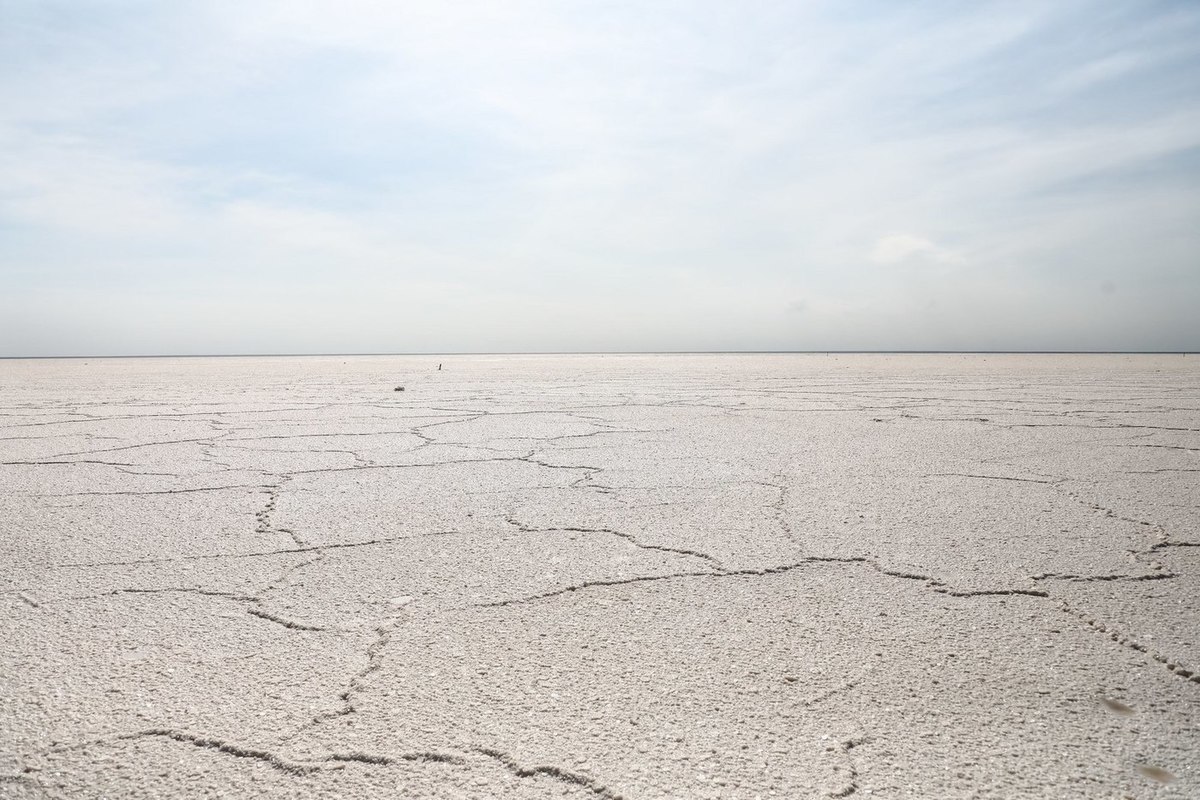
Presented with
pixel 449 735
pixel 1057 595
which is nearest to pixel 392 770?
pixel 449 735

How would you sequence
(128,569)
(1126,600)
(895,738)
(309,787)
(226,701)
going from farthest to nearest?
(128,569) → (1126,600) → (226,701) → (895,738) → (309,787)

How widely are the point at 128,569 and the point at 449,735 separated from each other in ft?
4.26

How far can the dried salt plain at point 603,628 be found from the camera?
1.13m

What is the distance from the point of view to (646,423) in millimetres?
5344

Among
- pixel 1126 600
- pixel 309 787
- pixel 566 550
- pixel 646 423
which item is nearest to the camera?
pixel 309 787

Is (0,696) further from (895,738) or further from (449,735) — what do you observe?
(895,738)

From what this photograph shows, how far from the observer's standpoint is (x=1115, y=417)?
5.41 meters

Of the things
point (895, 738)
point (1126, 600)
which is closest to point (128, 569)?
point (895, 738)

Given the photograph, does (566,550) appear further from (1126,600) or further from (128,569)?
(1126,600)

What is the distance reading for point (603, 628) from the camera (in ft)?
5.34

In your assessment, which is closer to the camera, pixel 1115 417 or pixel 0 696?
pixel 0 696

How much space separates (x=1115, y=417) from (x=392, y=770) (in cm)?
586

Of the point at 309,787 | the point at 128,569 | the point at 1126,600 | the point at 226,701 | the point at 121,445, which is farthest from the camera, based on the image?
the point at 121,445

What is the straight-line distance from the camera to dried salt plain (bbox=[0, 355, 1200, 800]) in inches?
44.4
